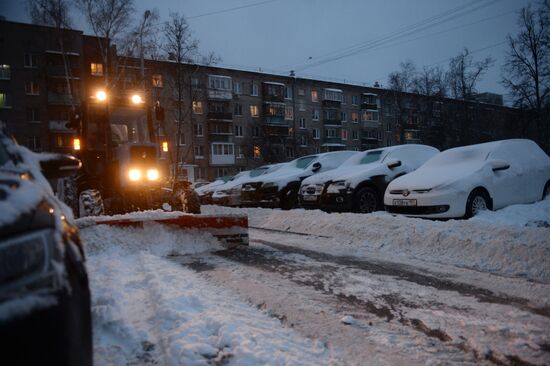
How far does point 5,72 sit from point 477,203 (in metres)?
43.7

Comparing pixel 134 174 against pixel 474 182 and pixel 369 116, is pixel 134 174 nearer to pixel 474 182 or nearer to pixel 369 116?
pixel 474 182

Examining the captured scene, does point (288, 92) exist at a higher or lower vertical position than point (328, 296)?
higher

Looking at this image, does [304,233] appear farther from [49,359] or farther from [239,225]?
[49,359]

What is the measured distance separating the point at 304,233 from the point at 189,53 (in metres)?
21.0

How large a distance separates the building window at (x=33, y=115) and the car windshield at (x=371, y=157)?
37688 mm

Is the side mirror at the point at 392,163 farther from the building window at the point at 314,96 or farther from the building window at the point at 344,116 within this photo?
the building window at the point at 344,116

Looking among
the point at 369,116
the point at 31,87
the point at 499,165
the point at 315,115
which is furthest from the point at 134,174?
the point at 369,116

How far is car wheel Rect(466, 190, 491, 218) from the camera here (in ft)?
24.3

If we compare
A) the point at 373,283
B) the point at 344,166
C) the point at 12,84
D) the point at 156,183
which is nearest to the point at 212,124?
the point at 12,84

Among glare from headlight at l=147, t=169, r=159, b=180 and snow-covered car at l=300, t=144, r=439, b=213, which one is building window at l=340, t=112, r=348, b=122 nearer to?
snow-covered car at l=300, t=144, r=439, b=213

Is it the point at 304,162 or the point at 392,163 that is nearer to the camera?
the point at 392,163

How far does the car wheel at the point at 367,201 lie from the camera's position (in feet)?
30.8

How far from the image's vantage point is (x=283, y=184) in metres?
12.1

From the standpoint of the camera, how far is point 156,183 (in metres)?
7.47
